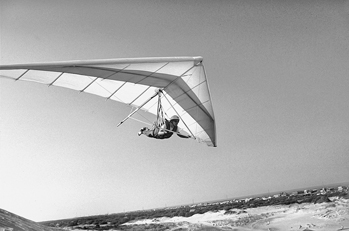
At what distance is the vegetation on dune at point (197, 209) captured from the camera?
5.30 meters

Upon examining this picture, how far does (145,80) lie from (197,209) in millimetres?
2233

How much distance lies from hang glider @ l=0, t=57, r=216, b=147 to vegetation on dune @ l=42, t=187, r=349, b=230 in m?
1.10

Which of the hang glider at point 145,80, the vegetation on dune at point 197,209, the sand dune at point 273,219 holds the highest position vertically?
the hang glider at point 145,80

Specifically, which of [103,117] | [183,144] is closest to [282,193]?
[183,144]

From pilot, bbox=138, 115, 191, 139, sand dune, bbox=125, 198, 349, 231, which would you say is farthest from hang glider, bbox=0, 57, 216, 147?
sand dune, bbox=125, 198, 349, 231

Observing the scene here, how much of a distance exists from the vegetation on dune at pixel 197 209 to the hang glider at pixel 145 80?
1099 mm

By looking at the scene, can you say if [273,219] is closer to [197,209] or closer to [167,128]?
[197,209]

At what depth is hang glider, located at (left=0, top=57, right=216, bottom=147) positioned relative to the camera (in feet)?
12.3

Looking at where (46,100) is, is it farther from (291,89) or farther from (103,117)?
(291,89)

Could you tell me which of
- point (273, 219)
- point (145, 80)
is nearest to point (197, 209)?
point (273, 219)

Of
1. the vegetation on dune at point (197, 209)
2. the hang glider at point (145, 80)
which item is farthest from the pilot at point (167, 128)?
the vegetation on dune at point (197, 209)

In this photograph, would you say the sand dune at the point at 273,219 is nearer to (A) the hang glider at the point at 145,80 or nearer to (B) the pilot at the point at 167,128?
Answer: (A) the hang glider at the point at 145,80

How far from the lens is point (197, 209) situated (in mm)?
5391

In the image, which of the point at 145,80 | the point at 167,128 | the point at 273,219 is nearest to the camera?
the point at 145,80
